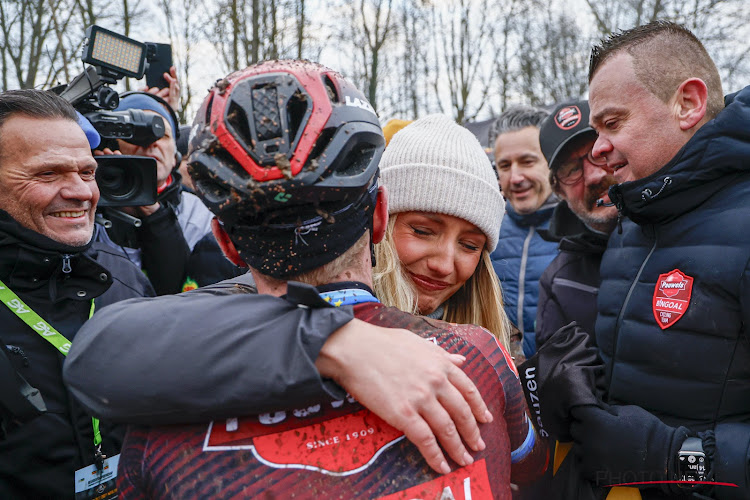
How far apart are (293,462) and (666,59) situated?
1861 millimetres

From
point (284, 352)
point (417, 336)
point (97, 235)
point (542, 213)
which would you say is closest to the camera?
point (284, 352)

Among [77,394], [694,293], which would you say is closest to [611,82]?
[694,293]

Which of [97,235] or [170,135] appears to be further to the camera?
[170,135]

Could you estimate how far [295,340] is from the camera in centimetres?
109

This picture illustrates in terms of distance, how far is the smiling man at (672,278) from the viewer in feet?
5.49

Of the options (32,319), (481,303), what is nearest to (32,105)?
(32,319)

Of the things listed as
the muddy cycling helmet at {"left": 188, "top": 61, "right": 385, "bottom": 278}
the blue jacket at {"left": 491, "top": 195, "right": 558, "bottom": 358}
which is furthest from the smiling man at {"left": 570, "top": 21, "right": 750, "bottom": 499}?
the blue jacket at {"left": 491, "top": 195, "right": 558, "bottom": 358}

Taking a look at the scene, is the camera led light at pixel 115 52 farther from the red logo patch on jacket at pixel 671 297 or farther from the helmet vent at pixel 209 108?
the red logo patch on jacket at pixel 671 297

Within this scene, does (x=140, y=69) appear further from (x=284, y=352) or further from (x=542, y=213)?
(x=542, y=213)

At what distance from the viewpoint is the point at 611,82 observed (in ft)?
6.72

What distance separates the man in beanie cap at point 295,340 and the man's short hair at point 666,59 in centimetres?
124

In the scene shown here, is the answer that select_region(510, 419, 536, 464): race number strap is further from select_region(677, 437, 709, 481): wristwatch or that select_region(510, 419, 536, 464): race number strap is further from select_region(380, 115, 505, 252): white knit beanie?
select_region(380, 115, 505, 252): white knit beanie

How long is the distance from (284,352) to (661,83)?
1.67 m

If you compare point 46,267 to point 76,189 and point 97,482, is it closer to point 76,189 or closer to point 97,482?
point 76,189
